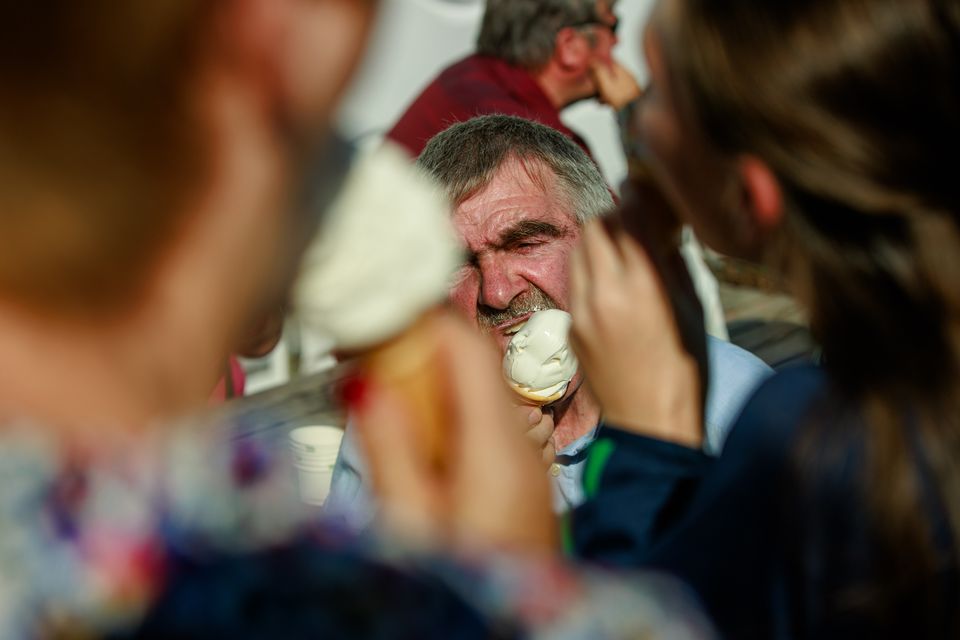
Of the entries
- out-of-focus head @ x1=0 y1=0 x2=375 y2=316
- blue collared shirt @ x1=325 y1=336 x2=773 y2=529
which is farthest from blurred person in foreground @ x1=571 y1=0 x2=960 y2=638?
blue collared shirt @ x1=325 y1=336 x2=773 y2=529

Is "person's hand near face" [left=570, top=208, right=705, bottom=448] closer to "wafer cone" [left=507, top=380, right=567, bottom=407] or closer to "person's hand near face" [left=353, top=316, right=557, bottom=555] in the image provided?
"person's hand near face" [left=353, top=316, right=557, bottom=555]

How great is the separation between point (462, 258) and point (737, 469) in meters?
1.29

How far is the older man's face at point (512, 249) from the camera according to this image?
2.07 m

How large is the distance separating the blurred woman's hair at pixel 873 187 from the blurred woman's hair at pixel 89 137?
0.48 metres

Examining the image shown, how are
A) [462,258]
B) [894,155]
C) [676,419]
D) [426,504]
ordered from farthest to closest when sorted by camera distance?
[462,258] < [676,419] < [894,155] < [426,504]

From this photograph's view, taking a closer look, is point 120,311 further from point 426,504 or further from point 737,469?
point 737,469

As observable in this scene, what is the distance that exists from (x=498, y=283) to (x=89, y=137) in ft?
5.30

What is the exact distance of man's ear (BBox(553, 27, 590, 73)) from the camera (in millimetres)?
3762

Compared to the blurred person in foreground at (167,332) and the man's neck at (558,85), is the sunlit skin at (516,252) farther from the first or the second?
the man's neck at (558,85)

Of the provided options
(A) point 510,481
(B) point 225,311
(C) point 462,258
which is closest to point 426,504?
(A) point 510,481

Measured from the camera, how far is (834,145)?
0.78m

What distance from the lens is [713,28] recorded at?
81cm

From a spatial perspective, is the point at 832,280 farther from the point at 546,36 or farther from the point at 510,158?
the point at 546,36

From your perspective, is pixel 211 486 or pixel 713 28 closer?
pixel 211 486
